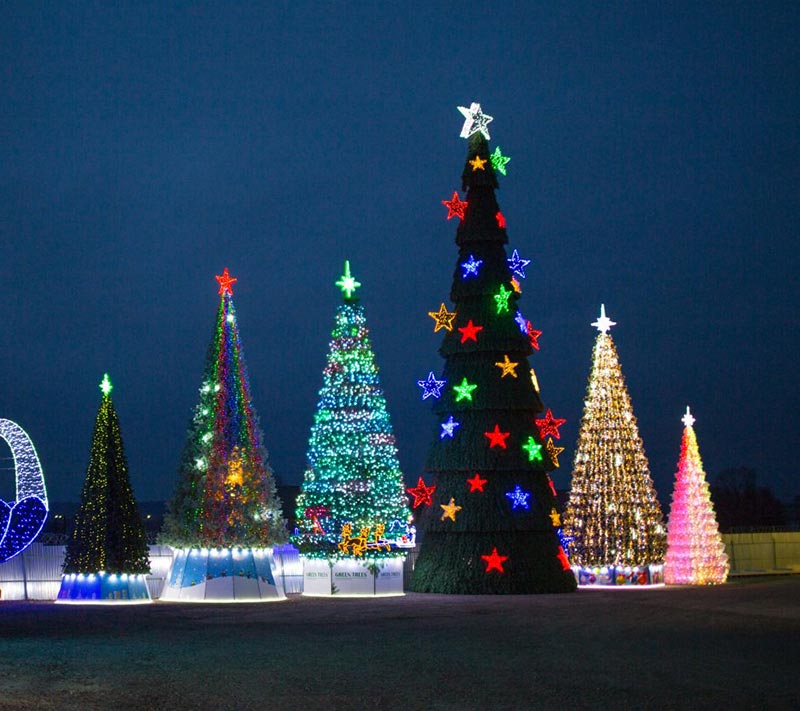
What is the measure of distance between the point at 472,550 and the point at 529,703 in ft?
66.0

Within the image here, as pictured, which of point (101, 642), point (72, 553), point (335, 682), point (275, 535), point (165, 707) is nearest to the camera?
point (165, 707)

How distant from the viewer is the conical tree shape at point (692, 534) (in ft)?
122

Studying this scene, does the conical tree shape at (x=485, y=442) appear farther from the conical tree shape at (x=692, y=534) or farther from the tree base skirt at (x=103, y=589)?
the tree base skirt at (x=103, y=589)

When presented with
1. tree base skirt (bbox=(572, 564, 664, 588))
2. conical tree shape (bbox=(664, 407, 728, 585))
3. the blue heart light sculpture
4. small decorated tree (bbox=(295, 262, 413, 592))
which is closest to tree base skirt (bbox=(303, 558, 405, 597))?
small decorated tree (bbox=(295, 262, 413, 592))

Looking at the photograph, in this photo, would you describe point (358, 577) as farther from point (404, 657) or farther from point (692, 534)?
point (404, 657)

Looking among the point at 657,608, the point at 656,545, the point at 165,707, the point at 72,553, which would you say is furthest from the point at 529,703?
the point at 656,545

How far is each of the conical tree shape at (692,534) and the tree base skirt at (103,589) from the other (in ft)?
59.9

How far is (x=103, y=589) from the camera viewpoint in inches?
1115

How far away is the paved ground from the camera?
A: 1187 cm

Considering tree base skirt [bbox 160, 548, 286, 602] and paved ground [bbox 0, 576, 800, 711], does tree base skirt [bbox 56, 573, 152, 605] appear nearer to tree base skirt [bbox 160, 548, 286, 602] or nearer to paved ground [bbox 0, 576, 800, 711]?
tree base skirt [bbox 160, 548, 286, 602]

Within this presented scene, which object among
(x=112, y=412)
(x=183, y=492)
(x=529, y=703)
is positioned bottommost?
(x=529, y=703)

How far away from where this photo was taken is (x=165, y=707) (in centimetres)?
1120

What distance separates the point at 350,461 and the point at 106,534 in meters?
7.20

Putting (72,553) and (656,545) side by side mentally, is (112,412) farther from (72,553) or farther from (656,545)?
(656,545)
